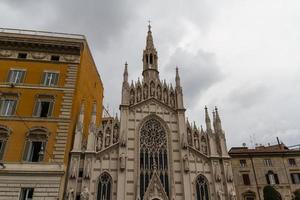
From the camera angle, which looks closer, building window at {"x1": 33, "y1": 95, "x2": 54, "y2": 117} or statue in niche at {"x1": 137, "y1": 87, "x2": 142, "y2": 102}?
building window at {"x1": 33, "y1": 95, "x2": 54, "y2": 117}

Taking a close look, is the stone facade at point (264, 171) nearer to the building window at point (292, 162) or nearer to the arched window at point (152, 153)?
the building window at point (292, 162)

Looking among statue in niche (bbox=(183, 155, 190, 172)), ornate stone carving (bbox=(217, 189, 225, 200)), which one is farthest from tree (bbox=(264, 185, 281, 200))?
statue in niche (bbox=(183, 155, 190, 172))

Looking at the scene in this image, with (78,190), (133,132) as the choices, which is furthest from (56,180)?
(133,132)

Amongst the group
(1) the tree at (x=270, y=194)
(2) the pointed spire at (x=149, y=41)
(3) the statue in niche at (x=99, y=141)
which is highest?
(2) the pointed spire at (x=149, y=41)

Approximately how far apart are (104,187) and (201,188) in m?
9.88

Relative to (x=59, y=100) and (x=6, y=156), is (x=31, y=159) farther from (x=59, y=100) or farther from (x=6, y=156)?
(x=59, y=100)

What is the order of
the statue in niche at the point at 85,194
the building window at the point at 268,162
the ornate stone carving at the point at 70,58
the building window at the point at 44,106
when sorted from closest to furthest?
the statue in niche at the point at 85,194 → the building window at the point at 44,106 → the ornate stone carving at the point at 70,58 → the building window at the point at 268,162

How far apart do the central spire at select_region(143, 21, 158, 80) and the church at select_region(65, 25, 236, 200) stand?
4.40 m

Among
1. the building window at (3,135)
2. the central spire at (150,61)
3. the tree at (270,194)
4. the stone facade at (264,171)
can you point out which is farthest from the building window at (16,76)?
the tree at (270,194)

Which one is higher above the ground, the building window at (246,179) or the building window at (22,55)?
the building window at (22,55)

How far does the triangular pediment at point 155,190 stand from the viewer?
2584 cm

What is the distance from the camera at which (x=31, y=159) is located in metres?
24.0

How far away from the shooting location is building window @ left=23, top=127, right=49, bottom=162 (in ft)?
78.9

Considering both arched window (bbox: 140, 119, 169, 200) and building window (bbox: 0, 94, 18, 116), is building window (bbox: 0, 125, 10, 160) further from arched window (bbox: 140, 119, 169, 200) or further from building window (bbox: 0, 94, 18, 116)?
arched window (bbox: 140, 119, 169, 200)
